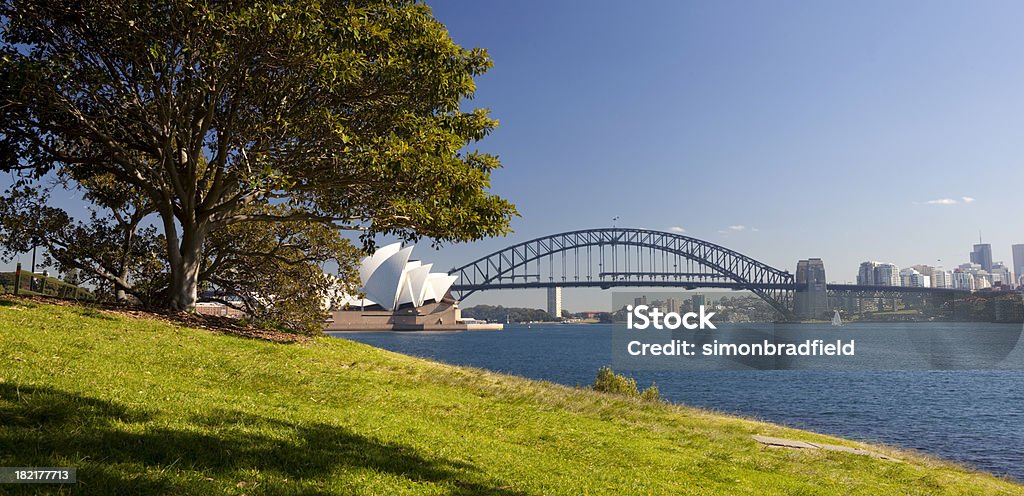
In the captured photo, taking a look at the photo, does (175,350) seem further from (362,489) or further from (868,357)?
(868,357)

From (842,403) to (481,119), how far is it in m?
29.2

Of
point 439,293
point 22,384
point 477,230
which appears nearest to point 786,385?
point 477,230

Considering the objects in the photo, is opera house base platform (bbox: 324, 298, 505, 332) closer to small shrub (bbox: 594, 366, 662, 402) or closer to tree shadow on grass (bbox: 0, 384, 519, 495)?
small shrub (bbox: 594, 366, 662, 402)

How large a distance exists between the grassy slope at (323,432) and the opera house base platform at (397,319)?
127 metres

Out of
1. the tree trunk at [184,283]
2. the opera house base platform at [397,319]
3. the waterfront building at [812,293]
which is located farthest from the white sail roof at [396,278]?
the tree trunk at [184,283]

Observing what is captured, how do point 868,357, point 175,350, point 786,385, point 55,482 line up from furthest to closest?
point 868,357
point 786,385
point 175,350
point 55,482

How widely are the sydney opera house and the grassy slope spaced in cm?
10541

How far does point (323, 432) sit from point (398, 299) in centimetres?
13522

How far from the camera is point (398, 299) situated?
142m

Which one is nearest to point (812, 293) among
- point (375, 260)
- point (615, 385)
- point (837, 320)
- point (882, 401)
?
point (837, 320)

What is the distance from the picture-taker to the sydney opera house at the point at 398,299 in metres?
128

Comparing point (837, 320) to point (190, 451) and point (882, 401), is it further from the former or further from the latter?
point (190, 451)

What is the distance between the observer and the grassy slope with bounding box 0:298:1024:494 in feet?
22.1

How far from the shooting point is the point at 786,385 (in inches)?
1794
